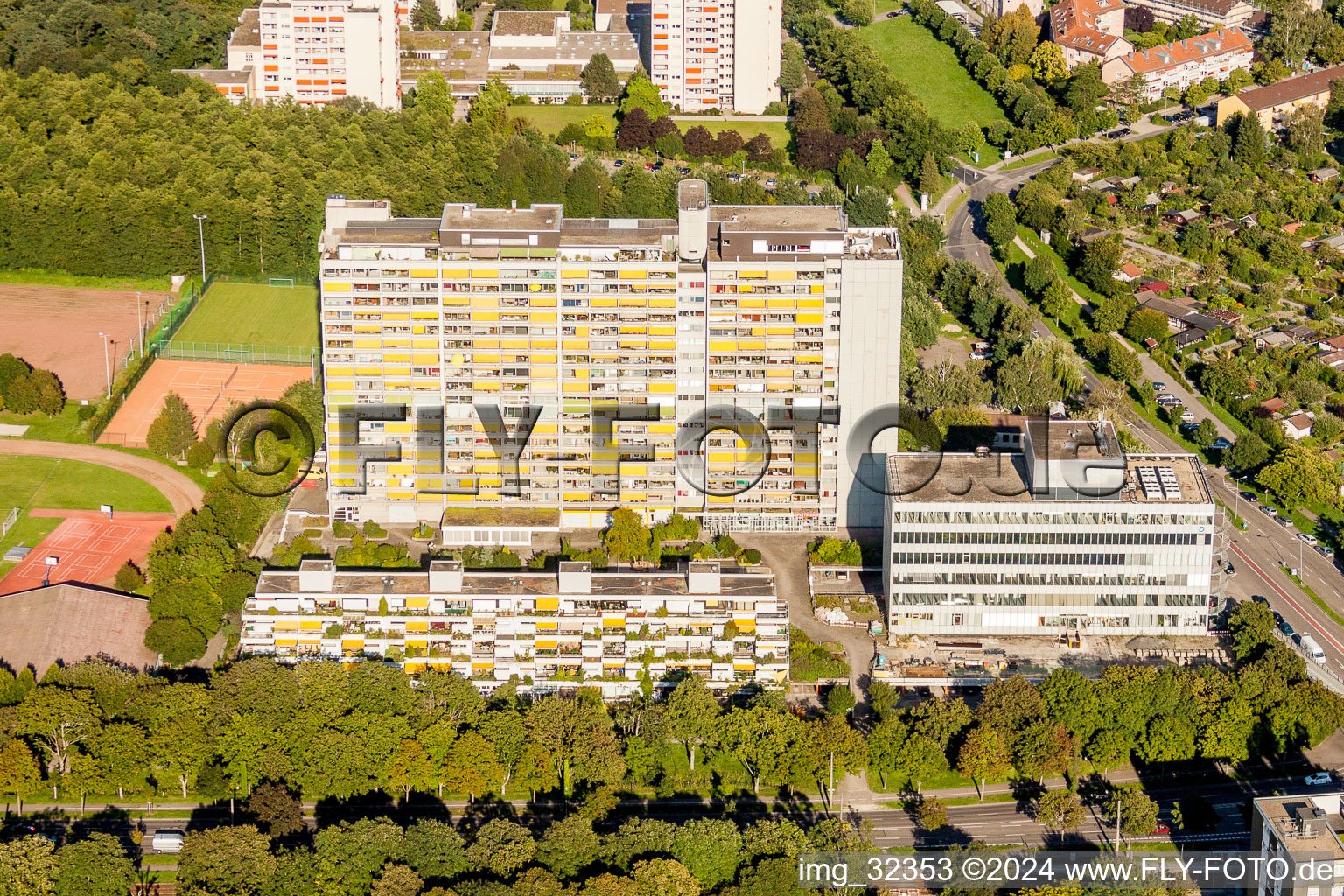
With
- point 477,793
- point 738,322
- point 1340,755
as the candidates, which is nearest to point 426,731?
point 477,793

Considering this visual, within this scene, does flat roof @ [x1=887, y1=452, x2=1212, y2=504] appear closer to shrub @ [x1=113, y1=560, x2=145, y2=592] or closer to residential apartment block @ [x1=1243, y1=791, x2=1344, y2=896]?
residential apartment block @ [x1=1243, y1=791, x2=1344, y2=896]

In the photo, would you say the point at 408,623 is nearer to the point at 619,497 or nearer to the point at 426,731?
the point at 426,731

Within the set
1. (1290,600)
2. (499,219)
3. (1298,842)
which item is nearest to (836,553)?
(1290,600)

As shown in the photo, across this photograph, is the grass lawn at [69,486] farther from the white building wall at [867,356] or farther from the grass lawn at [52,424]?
the white building wall at [867,356]

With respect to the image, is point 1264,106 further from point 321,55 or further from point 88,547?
point 88,547

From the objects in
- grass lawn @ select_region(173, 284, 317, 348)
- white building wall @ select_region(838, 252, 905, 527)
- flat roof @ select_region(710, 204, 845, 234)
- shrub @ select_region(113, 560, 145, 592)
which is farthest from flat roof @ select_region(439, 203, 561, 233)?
shrub @ select_region(113, 560, 145, 592)

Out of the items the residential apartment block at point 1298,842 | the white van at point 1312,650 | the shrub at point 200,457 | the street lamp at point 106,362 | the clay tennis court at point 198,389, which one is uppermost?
the street lamp at point 106,362

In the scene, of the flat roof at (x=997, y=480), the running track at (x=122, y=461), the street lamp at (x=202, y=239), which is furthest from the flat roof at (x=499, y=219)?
the street lamp at (x=202, y=239)
